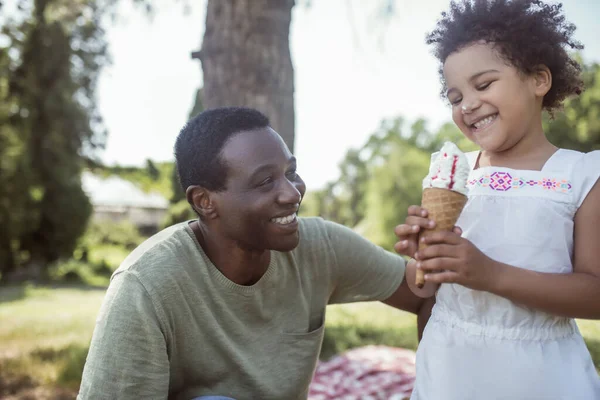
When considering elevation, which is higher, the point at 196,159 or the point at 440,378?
the point at 196,159

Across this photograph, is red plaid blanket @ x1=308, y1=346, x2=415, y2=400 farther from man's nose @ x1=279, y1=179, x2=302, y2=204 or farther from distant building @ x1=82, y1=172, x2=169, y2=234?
distant building @ x1=82, y1=172, x2=169, y2=234

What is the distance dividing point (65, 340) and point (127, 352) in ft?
20.1

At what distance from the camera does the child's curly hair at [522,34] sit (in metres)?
A: 1.95

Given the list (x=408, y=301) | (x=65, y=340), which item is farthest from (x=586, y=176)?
(x=65, y=340)

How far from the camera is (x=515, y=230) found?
74.2 inches

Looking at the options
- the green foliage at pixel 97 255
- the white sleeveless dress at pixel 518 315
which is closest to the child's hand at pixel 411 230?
the white sleeveless dress at pixel 518 315

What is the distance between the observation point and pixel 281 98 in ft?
13.7

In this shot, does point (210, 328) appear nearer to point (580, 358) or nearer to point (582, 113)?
point (580, 358)

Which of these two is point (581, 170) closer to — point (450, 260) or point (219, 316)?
point (450, 260)

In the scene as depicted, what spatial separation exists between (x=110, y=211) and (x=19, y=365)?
31251mm

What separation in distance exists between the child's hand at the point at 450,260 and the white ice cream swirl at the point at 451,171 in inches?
7.3

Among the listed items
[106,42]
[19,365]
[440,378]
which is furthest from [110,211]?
[440,378]

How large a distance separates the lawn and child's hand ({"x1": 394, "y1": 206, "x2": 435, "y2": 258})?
4.03 meters

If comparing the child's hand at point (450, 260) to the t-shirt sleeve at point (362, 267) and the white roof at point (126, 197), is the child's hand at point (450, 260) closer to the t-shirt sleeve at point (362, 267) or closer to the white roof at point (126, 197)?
the t-shirt sleeve at point (362, 267)
